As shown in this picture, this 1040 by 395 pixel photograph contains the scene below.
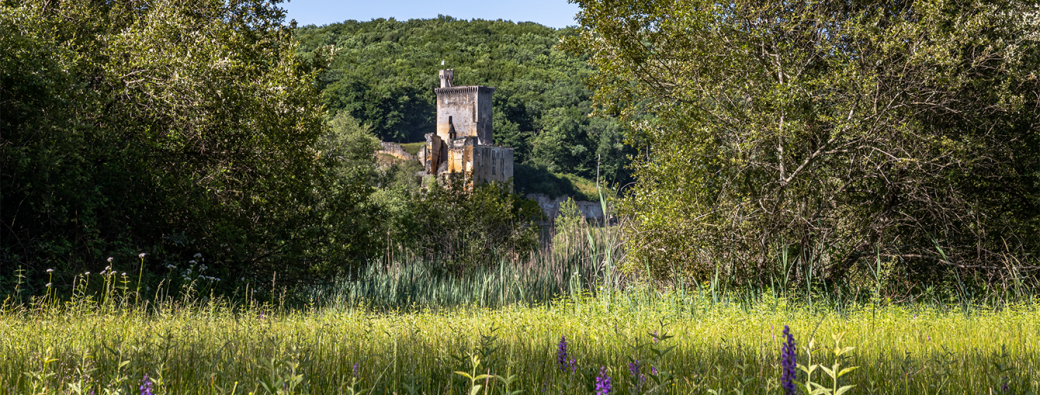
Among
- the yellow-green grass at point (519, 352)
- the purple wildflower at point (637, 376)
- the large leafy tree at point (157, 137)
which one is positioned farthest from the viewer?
the large leafy tree at point (157, 137)

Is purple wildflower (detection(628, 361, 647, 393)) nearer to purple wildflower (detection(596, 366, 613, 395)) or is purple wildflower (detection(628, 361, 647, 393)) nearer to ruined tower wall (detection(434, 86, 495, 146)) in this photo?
purple wildflower (detection(596, 366, 613, 395))

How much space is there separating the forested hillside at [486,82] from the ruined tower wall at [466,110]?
344 cm

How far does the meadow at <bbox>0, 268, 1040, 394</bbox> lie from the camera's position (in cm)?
248

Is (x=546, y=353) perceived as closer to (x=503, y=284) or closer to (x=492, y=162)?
(x=503, y=284)

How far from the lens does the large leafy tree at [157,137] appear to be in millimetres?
6781

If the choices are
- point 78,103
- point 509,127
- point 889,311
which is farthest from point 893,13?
point 509,127

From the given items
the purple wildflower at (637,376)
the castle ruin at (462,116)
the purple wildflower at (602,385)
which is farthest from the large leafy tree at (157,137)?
the castle ruin at (462,116)

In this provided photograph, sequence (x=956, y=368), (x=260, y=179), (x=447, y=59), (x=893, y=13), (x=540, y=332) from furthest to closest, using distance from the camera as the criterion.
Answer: (x=447, y=59) < (x=260, y=179) < (x=893, y=13) < (x=540, y=332) < (x=956, y=368)

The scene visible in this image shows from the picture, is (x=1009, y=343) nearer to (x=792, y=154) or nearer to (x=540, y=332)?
(x=540, y=332)

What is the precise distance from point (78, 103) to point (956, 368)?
740cm

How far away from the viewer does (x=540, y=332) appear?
15.4ft

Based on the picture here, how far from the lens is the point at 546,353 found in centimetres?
374

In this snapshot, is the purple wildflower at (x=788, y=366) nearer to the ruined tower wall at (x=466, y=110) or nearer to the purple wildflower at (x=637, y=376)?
the purple wildflower at (x=637, y=376)

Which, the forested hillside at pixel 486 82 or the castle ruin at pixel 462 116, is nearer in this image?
the castle ruin at pixel 462 116
